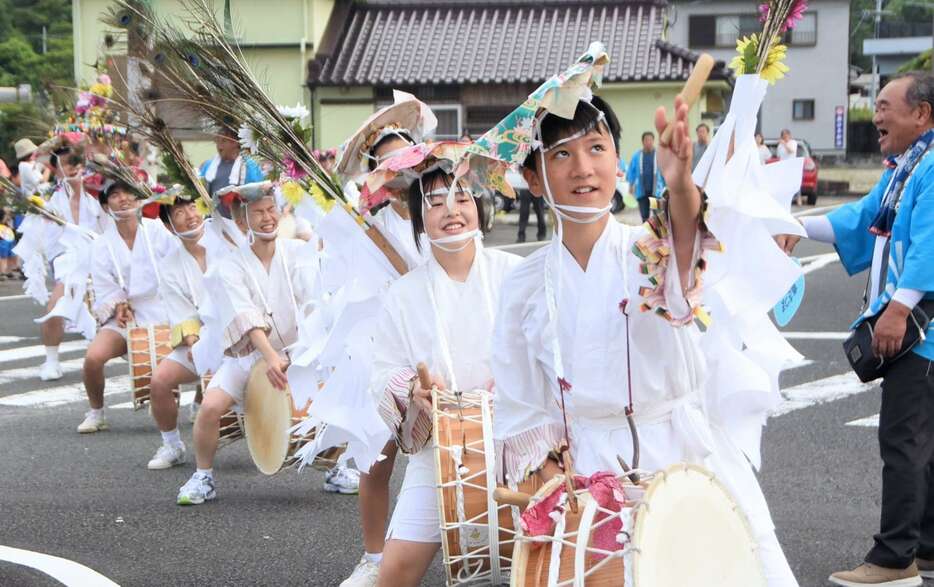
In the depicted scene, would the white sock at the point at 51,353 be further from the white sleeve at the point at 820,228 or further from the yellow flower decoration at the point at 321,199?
the white sleeve at the point at 820,228

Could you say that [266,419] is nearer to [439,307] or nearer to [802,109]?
[439,307]

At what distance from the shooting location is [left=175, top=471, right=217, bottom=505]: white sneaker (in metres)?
6.46

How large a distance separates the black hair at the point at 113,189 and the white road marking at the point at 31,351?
3.68 metres

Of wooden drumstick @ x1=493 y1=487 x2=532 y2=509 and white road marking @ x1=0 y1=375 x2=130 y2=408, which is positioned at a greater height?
wooden drumstick @ x1=493 y1=487 x2=532 y2=509

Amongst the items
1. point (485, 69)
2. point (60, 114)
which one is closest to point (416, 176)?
point (60, 114)

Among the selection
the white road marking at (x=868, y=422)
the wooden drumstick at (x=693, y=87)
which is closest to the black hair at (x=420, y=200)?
the wooden drumstick at (x=693, y=87)

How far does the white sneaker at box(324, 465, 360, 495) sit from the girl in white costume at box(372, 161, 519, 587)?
91.2 inches

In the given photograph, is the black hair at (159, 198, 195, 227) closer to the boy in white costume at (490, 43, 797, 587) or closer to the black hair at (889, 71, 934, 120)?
the black hair at (889, 71, 934, 120)

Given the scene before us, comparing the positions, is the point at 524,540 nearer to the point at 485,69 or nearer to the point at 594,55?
the point at 594,55

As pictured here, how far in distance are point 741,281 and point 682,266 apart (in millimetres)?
172

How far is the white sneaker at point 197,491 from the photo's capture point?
6.46 m

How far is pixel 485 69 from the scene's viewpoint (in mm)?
28281

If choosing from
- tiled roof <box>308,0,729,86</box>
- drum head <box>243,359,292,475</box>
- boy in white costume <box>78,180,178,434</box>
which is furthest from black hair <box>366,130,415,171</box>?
tiled roof <box>308,0,729,86</box>

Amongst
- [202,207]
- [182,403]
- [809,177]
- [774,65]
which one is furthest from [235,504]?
[809,177]
